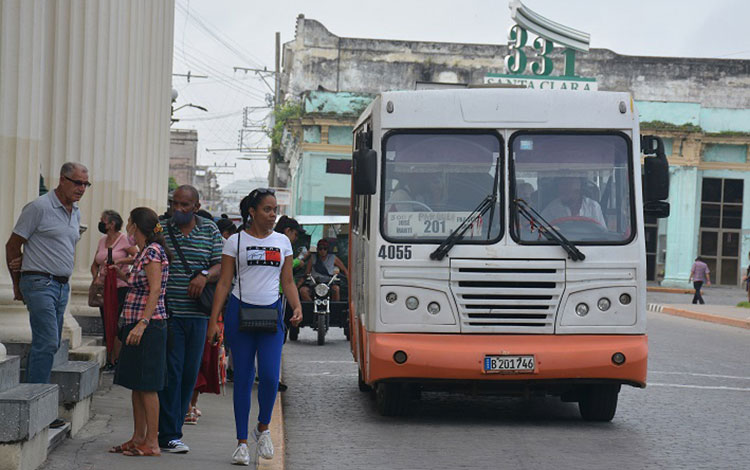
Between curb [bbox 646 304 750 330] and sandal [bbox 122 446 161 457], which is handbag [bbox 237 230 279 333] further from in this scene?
curb [bbox 646 304 750 330]

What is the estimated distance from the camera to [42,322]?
8.56 meters

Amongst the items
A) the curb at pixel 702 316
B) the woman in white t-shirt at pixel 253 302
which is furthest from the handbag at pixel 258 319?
the curb at pixel 702 316

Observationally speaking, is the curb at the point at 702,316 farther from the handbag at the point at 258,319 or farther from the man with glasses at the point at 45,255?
the man with glasses at the point at 45,255

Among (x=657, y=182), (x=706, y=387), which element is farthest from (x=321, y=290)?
(x=657, y=182)

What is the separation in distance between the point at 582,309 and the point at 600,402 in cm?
100

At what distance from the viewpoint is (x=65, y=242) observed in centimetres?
879

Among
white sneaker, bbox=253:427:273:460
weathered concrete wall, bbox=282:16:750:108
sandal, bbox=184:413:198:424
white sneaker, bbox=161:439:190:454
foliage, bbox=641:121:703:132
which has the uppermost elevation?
weathered concrete wall, bbox=282:16:750:108

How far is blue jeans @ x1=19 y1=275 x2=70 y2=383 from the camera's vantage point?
8.47 meters

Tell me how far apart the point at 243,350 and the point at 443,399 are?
5.12 m

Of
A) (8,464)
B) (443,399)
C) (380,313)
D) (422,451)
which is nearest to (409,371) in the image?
(380,313)

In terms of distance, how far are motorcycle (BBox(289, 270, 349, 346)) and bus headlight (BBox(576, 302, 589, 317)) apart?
8342 mm

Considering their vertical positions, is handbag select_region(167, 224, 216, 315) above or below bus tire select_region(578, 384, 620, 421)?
above

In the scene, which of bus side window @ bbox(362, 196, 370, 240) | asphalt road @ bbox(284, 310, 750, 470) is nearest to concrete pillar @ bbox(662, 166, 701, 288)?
asphalt road @ bbox(284, 310, 750, 470)

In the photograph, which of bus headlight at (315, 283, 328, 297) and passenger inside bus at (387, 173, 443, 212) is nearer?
passenger inside bus at (387, 173, 443, 212)
